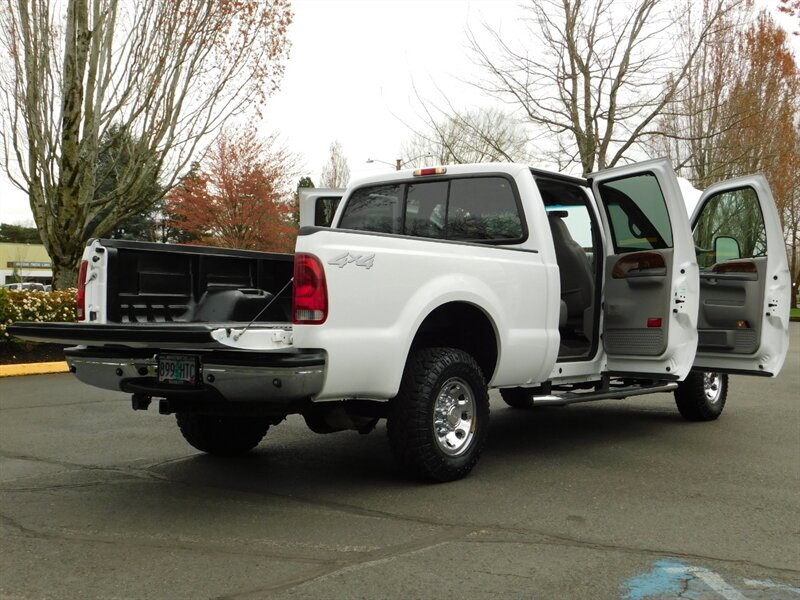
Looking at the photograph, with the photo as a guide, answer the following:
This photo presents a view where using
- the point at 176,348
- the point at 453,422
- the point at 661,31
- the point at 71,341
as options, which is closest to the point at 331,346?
the point at 176,348

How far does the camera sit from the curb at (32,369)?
1155 centimetres

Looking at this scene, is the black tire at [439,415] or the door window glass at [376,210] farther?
the door window glass at [376,210]

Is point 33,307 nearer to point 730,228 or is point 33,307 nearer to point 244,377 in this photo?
point 244,377

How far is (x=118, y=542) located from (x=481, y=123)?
74.9 ft

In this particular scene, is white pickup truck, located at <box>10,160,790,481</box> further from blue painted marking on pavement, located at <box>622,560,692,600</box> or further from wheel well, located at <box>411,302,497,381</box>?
blue painted marking on pavement, located at <box>622,560,692,600</box>

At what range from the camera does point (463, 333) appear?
592 cm

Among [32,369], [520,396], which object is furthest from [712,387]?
[32,369]

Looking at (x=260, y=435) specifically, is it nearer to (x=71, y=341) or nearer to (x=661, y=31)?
(x=71, y=341)

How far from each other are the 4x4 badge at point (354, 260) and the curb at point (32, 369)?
8.40m

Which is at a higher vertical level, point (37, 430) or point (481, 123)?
point (481, 123)

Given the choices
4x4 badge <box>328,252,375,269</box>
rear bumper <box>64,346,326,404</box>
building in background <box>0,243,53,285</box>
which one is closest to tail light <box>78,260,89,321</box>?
rear bumper <box>64,346,326,404</box>

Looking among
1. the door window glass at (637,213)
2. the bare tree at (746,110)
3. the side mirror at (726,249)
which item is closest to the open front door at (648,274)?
the door window glass at (637,213)

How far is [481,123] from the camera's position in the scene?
2572 cm

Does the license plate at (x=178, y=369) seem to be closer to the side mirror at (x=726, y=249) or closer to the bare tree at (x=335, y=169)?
the side mirror at (x=726, y=249)
